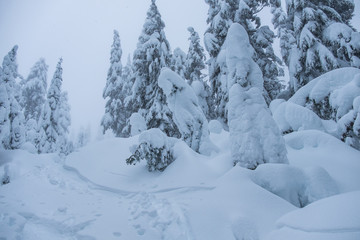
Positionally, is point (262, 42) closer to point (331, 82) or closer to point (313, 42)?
point (313, 42)

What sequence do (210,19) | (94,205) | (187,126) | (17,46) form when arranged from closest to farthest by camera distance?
(94,205) < (187,126) < (210,19) < (17,46)

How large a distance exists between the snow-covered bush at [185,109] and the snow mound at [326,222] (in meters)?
6.04

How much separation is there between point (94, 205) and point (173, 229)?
2220mm

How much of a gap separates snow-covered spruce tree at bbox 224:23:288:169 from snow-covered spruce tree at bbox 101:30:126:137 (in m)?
16.4

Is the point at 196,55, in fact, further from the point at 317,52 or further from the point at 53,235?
the point at 53,235

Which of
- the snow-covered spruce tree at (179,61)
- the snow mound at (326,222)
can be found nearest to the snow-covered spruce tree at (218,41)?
the snow-covered spruce tree at (179,61)

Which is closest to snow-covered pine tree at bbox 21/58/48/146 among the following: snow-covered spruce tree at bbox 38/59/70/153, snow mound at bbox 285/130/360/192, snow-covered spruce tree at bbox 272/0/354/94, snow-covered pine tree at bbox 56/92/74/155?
snow-covered pine tree at bbox 56/92/74/155

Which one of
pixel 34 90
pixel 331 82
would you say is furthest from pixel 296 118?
pixel 34 90

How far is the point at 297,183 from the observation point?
4172 mm

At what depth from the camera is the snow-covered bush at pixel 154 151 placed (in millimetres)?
6398

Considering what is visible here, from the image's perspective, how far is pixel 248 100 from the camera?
570 cm

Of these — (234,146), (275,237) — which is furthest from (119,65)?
(275,237)

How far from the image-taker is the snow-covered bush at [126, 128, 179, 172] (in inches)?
252

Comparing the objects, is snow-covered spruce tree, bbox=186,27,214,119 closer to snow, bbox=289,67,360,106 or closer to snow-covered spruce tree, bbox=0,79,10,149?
snow, bbox=289,67,360,106
